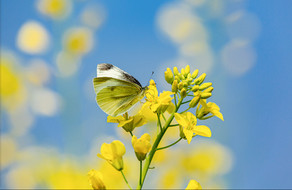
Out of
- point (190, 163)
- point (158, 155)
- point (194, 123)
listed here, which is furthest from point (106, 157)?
point (190, 163)

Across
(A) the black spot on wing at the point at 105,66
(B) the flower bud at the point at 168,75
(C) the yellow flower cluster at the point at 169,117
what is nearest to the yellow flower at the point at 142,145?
(C) the yellow flower cluster at the point at 169,117

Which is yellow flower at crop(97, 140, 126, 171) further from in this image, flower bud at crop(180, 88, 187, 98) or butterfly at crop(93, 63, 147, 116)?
flower bud at crop(180, 88, 187, 98)

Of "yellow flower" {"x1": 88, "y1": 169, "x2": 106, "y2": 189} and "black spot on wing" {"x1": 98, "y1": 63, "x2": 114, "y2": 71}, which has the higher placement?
"black spot on wing" {"x1": 98, "y1": 63, "x2": 114, "y2": 71}

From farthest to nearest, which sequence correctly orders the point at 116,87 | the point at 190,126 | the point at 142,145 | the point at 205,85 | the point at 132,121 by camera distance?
1. the point at 116,87
2. the point at 132,121
3. the point at 205,85
4. the point at 190,126
5. the point at 142,145

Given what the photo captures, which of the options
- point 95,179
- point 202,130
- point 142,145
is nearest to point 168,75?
point 202,130

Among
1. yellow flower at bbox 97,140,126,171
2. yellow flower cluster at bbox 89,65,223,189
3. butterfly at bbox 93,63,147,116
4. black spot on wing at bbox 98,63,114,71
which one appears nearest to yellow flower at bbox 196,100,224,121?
yellow flower cluster at bbox 89,65,223,189

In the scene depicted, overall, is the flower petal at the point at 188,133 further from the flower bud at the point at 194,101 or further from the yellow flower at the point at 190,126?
the flower bud at the point at 194,101

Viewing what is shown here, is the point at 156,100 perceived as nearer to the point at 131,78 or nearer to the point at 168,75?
the point at 168,75
